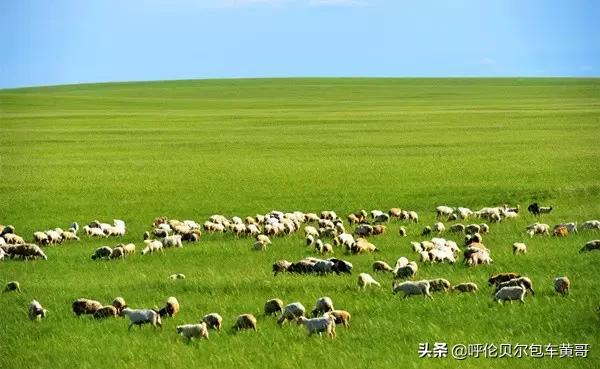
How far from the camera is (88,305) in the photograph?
44.0ft

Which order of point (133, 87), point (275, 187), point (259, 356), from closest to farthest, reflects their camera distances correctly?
1. point (259, 356)
2. point (275, 187)
3. point (133, 87)

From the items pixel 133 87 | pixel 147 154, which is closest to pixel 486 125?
pixel 147 154

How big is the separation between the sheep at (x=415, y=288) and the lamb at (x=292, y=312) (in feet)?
6.47

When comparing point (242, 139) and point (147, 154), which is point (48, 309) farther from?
point (242, 139)

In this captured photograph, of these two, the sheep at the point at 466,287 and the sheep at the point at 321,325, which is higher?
the sheep at the point at 466,287

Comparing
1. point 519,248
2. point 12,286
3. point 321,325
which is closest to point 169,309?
point 321,325

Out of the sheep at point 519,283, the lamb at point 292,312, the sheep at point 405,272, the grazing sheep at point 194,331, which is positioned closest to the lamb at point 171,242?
the sheep at point 405,272

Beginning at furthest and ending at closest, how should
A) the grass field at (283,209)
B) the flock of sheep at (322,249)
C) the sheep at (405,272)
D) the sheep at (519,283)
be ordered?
the sheep at (405,272), the sheep at (519,283), the flock of sheep at (322,249), the grass field at (283,209)

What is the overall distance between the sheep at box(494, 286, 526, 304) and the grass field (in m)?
0.25

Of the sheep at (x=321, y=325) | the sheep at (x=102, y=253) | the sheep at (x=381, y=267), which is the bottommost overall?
the sheep at (x=321, y=325)

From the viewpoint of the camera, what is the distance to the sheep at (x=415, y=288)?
43.7 feet

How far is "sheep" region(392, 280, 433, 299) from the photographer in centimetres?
1332

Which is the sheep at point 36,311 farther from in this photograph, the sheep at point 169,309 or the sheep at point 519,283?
the sheep at point 519,283

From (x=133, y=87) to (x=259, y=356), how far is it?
191092 millimetres
